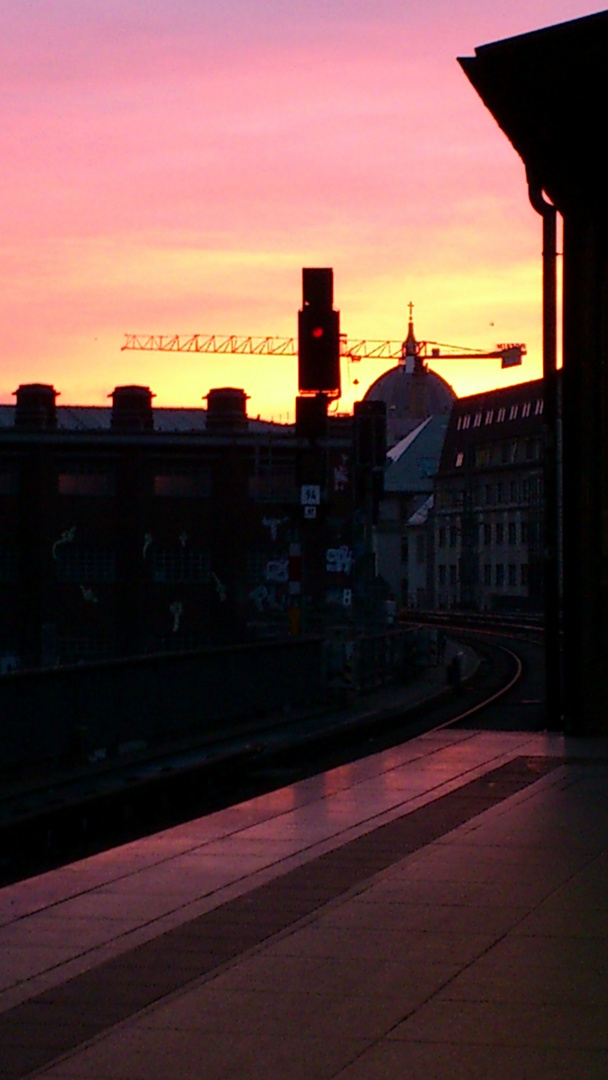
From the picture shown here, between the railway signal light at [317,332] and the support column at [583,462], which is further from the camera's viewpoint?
the railway signal light at [317,332]

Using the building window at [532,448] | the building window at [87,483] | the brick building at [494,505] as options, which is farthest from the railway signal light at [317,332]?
the building window at [532,448]

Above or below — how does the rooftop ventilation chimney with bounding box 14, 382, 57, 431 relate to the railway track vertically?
above

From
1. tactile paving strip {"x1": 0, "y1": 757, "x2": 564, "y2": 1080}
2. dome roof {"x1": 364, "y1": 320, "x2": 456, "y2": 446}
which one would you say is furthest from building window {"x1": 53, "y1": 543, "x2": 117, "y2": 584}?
dome roof {"x1": 364, "y1": 320, "x2": 456, "y2": 446}

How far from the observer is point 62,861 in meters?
13.1

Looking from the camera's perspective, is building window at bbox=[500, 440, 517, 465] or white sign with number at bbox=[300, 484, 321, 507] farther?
building window at bbox=[500, 440, 517, 465]

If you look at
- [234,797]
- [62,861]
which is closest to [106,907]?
[62,861]

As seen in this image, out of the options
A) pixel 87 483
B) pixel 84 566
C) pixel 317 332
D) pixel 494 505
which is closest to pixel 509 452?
pixel 494 505

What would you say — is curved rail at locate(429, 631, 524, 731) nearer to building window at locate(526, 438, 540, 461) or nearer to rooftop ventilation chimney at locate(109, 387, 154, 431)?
rooftop ventilation chimney at locate(109, 387, 154, 431)

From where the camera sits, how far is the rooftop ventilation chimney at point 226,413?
84.2 meters

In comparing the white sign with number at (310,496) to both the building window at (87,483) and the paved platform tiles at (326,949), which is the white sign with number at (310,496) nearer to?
the paved platform tiles at (326,949)

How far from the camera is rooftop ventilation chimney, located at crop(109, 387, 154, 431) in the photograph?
8381cm

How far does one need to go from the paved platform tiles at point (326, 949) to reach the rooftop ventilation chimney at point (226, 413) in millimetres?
69791

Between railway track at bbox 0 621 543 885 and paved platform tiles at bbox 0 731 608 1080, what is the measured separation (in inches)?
33.4

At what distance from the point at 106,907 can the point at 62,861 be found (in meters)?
A: 2.80
